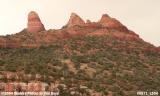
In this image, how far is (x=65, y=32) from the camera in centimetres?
11931

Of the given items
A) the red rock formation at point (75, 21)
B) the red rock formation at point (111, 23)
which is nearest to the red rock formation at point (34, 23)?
the red rock formation at point (75, 21)

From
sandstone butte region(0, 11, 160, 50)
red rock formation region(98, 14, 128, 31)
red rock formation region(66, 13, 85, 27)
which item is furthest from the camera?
red rock formation region(66, 13, 85, 27)

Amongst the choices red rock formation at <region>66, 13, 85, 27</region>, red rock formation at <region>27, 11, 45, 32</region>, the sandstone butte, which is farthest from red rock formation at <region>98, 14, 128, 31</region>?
red rock formation at <region>27, 11, 45, 32</region>

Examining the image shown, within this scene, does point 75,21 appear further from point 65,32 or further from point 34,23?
point 65,32

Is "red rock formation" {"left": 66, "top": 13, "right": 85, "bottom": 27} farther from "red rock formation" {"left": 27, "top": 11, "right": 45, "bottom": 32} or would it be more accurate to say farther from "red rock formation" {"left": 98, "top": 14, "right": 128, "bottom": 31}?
"red rock formation" {"left": 27, "top": 11, "right": 45, "bottom": 32}

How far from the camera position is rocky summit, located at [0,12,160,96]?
78.6 m

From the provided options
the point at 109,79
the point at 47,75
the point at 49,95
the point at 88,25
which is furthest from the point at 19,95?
the point at 88,25

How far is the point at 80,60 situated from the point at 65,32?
20525 millimetres

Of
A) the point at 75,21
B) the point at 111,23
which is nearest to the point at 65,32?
the point at 75,21

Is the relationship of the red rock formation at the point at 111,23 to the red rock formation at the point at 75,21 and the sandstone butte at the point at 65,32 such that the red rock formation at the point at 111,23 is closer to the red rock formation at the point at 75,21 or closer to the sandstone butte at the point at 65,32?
the sandstone butte at the point at 65,32

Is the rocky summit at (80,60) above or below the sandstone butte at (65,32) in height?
below

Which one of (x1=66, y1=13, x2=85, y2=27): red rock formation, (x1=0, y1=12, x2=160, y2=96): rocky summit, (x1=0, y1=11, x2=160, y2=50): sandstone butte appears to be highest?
(x1=66, y1=13, x2=85, y2=27): red rock formation

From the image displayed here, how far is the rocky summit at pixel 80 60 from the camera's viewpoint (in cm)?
7862

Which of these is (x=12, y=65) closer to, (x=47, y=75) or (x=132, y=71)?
(x=47, y=75)
